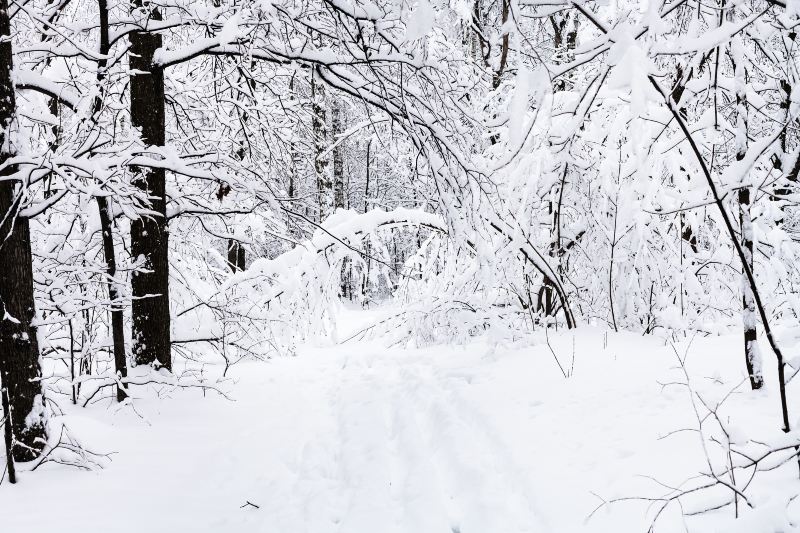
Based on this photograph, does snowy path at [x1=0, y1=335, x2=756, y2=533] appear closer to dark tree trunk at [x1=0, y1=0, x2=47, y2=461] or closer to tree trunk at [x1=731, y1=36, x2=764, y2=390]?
dark tree trunk at [x1=0, y1=0, x2=47, y2=461]

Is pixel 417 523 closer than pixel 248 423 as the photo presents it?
Yes

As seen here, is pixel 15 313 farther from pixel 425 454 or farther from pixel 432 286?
pixel 432 286

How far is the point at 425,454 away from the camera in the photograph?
14.1ft

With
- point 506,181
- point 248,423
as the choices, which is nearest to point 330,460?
point 248,423

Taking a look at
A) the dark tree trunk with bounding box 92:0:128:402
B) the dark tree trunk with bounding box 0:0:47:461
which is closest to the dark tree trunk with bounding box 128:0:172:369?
the dark tree trunk with bounding box 92:0:128:402

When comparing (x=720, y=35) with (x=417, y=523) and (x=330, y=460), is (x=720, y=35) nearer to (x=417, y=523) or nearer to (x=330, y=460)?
(x=417, y=523)

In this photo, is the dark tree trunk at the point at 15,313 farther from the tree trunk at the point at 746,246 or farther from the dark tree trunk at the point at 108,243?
the tree trunk at the point at 746,246

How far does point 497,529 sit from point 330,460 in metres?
1.86

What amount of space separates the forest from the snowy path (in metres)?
0.03

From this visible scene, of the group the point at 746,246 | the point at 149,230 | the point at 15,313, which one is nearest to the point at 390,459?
the point at 15,313

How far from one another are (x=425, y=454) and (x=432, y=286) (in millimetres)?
3290

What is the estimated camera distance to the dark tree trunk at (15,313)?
350 cm

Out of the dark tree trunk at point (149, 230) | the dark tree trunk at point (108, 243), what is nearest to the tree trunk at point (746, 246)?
the dark tree trunk at point (108, 243)

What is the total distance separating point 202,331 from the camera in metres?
6.39
